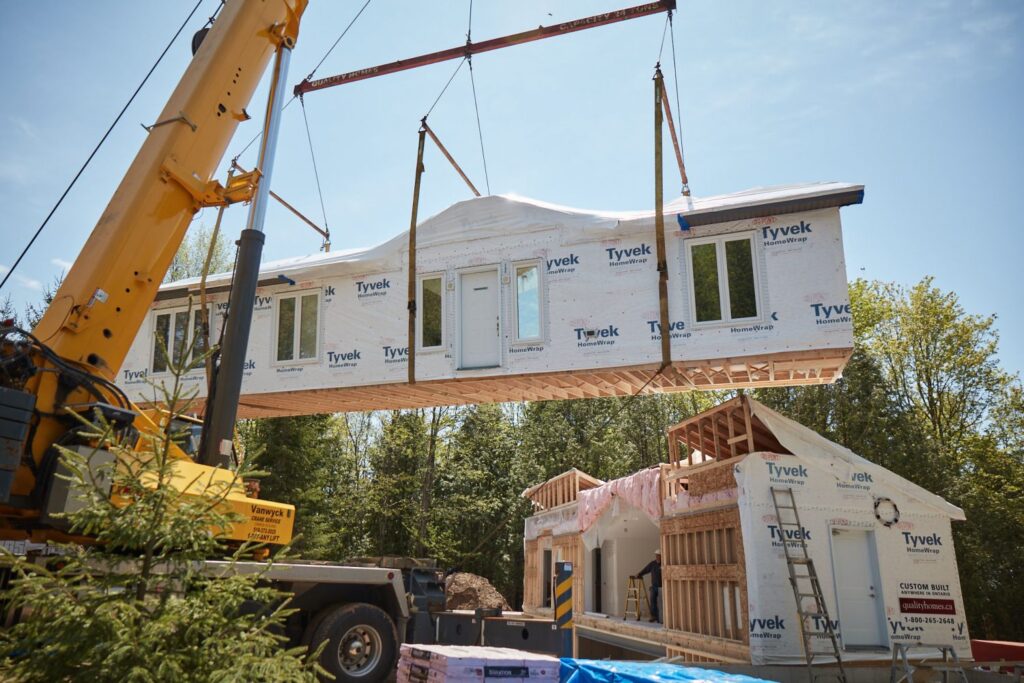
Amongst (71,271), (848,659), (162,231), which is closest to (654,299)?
(848,659)

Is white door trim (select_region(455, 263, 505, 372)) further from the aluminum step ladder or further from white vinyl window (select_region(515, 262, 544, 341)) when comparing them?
the aluminum step ladder

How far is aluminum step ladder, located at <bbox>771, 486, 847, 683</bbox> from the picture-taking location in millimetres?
11281

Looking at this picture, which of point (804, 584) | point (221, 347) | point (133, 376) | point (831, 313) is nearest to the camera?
point (221, 347)

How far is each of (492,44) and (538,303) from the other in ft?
15.5

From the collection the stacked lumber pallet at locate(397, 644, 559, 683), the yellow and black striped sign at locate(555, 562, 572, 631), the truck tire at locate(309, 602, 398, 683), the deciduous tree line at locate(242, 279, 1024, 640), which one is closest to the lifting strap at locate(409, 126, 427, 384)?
the yellow and black striped sign at locate(555, 562, 572, 631)

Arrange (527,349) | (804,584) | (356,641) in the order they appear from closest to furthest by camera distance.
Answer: (356,641)
(804,584)
(527,349)

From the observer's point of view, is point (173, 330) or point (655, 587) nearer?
point (173, 330)

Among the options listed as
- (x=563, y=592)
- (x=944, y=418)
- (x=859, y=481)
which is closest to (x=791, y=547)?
(x=859, y=481)

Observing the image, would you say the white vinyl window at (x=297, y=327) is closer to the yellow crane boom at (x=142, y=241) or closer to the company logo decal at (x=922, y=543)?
the yellow crane boom at (x=142, y=241)

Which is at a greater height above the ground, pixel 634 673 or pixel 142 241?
pixel 142 241

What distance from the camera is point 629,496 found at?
55.9 feet

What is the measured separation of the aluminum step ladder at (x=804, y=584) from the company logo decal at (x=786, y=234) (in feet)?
13.5

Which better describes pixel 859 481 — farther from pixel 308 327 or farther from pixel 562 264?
pixel 308 327

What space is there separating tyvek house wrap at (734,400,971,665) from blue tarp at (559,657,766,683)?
3.92 m
